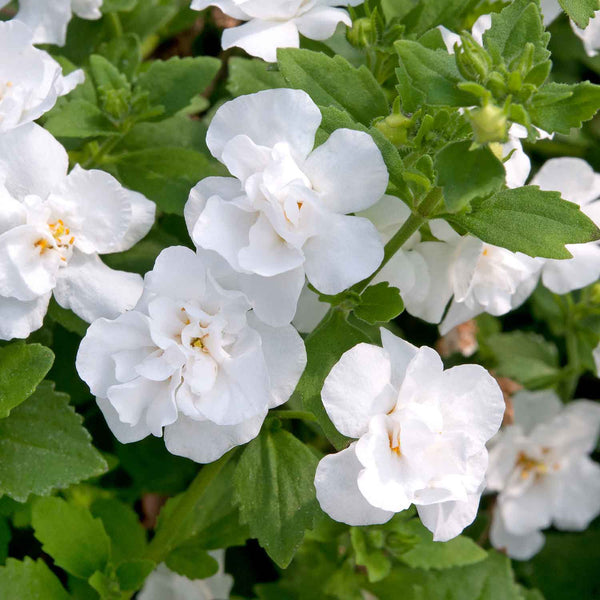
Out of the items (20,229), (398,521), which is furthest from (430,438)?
(20,229)

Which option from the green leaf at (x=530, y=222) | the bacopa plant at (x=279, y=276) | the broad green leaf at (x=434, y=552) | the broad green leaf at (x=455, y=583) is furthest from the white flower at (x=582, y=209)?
the broad green leaf at (x=455, y=583)

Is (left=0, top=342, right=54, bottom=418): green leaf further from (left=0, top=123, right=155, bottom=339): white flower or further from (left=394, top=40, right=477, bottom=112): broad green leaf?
(left=394, top=40, right=477, bottom=112): broad green leaf

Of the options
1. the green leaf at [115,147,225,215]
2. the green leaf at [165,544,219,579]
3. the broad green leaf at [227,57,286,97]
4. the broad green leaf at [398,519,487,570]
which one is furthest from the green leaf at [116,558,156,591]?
the broad green leaf at [227,57,286,97]

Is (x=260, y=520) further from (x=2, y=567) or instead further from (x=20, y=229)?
(x=20, y=229)

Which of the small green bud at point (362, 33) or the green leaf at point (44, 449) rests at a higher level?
the small green bud at point (362, 33)

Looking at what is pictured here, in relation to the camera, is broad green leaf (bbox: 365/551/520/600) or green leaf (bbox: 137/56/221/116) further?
broad green leaf (bbox: 365/551/520/600)

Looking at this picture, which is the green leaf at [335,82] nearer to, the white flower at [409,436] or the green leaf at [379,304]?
the green leaf at [379,304]
